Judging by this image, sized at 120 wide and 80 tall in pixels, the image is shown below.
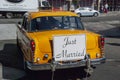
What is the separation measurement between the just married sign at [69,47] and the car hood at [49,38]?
190 millimetres

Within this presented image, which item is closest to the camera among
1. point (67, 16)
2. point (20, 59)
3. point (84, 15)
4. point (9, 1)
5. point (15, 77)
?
point (15, 77)

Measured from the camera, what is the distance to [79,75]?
10133mm

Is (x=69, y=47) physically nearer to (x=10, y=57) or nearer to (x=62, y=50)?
(x=62, y=50)

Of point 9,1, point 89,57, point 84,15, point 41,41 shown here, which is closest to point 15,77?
point 41,41

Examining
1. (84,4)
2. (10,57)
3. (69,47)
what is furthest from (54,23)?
(84,4)

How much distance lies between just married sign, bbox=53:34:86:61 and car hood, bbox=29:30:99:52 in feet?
0.62

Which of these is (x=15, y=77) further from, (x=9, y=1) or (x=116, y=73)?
(x=9, y=1)

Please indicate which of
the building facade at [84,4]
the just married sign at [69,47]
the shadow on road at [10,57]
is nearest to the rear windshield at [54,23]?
the just married sign at [69,47]

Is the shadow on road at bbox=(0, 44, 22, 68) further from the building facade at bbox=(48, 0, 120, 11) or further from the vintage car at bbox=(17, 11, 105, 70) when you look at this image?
the building facade at bbox=(48, 0, 120, 11)

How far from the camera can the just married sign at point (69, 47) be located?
29.8ft

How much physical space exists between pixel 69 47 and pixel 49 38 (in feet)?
1.87

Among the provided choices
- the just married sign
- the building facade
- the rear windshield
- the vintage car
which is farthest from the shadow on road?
the building facade

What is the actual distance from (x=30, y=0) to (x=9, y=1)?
101 inches

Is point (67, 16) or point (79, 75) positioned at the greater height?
point (67, 16)
